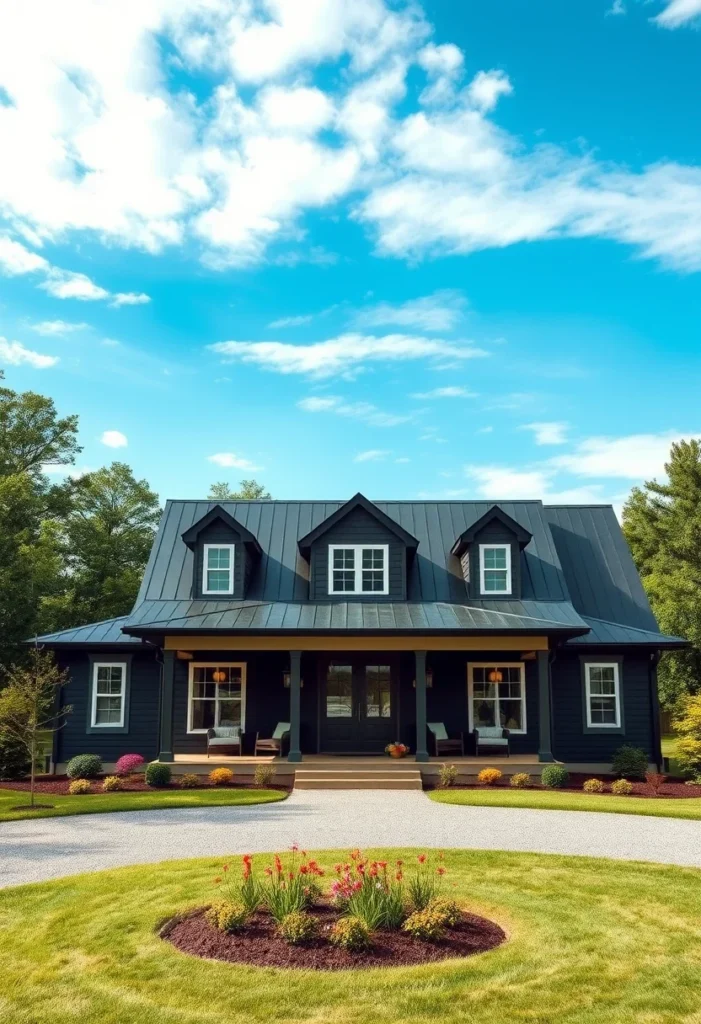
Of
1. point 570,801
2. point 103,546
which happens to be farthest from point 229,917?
point 103,546

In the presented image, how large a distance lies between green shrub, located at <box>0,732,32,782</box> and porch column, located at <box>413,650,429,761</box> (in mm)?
9519

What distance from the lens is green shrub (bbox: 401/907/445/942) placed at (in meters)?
7.59

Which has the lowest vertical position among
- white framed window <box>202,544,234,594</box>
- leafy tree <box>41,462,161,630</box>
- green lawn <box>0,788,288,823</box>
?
green lawn <box>0,788,288,823</box>

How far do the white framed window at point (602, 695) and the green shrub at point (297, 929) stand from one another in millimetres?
15487

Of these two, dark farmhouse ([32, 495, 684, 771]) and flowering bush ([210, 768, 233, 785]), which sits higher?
dark farmhouse ([32, 495, 684, 771])

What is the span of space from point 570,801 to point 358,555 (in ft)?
29.0

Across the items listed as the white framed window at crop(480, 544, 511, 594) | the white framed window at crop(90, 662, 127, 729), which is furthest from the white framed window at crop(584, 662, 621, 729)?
the white framed window at crop(90, 662, 127, 729)

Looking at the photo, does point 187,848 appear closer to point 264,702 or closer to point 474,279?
point 264,702

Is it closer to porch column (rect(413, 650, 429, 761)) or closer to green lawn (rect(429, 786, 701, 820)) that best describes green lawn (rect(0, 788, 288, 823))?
porch column (rect(413, 650, 429, 761))

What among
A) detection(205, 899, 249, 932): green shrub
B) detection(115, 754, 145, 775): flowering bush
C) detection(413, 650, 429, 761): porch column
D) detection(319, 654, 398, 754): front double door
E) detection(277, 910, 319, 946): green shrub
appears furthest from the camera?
detection(319, 654, 398, 754): front double door

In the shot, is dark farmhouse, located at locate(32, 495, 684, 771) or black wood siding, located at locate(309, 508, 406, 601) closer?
dark farmhouse, located at locate(32, 495, 684, 771)

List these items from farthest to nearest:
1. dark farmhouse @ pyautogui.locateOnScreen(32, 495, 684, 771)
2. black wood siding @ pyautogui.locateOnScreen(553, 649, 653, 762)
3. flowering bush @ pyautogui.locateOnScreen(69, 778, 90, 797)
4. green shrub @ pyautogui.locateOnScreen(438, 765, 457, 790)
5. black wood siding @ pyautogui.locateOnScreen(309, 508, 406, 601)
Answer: black wood siding @ pyautogui.locateOnScreen(309, 508, 406, 601)
black wood siding @ pyautogui.locateOnScreen(553, 649, 653, 762)
dark farmhouse @ pyautogui.locateOnScreen(32, 495, 684, 771)
green shrub @ pyautogui.locateOnScreen(438, 765, 457, 790)
flowering bush @ pyautogui.locateOnScreen(69, 778, 90, 797)

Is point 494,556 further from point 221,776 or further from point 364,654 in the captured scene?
point 221,776

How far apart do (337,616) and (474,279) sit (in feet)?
28.0
